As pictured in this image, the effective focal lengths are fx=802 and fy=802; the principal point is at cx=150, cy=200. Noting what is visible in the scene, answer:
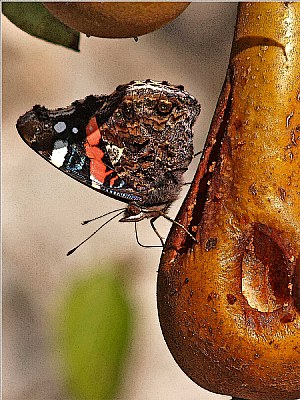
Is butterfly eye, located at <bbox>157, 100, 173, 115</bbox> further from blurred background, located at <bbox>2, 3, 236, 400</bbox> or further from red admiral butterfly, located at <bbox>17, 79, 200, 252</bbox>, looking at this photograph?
blurred background, located at <bbox>2, 3, 236, 400</bbox>

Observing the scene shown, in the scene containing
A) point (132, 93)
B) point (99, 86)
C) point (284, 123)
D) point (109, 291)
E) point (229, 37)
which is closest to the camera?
point (284, 123)

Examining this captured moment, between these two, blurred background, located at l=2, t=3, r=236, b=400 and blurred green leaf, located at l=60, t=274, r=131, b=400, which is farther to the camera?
blurred background, located at l=2, t=3, r=236, b=400

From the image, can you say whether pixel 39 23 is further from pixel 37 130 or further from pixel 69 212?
pixel 69 212

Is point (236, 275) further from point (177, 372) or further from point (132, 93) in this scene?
point (177, 372)

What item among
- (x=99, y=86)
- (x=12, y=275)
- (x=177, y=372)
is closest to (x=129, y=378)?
(x=177, y=372)

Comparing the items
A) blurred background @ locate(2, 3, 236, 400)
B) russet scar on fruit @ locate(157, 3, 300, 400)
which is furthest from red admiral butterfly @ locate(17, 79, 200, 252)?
blurred background @ locate(2, 3, 236, 400)

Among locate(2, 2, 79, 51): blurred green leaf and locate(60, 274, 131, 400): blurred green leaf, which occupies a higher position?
locate(2, 2, 79, 51): blurred green leaf

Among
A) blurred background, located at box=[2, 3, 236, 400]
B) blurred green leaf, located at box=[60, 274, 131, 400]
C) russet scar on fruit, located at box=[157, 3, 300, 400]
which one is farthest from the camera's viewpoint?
blurred background, located at box=[2, 3, 236, 400]
